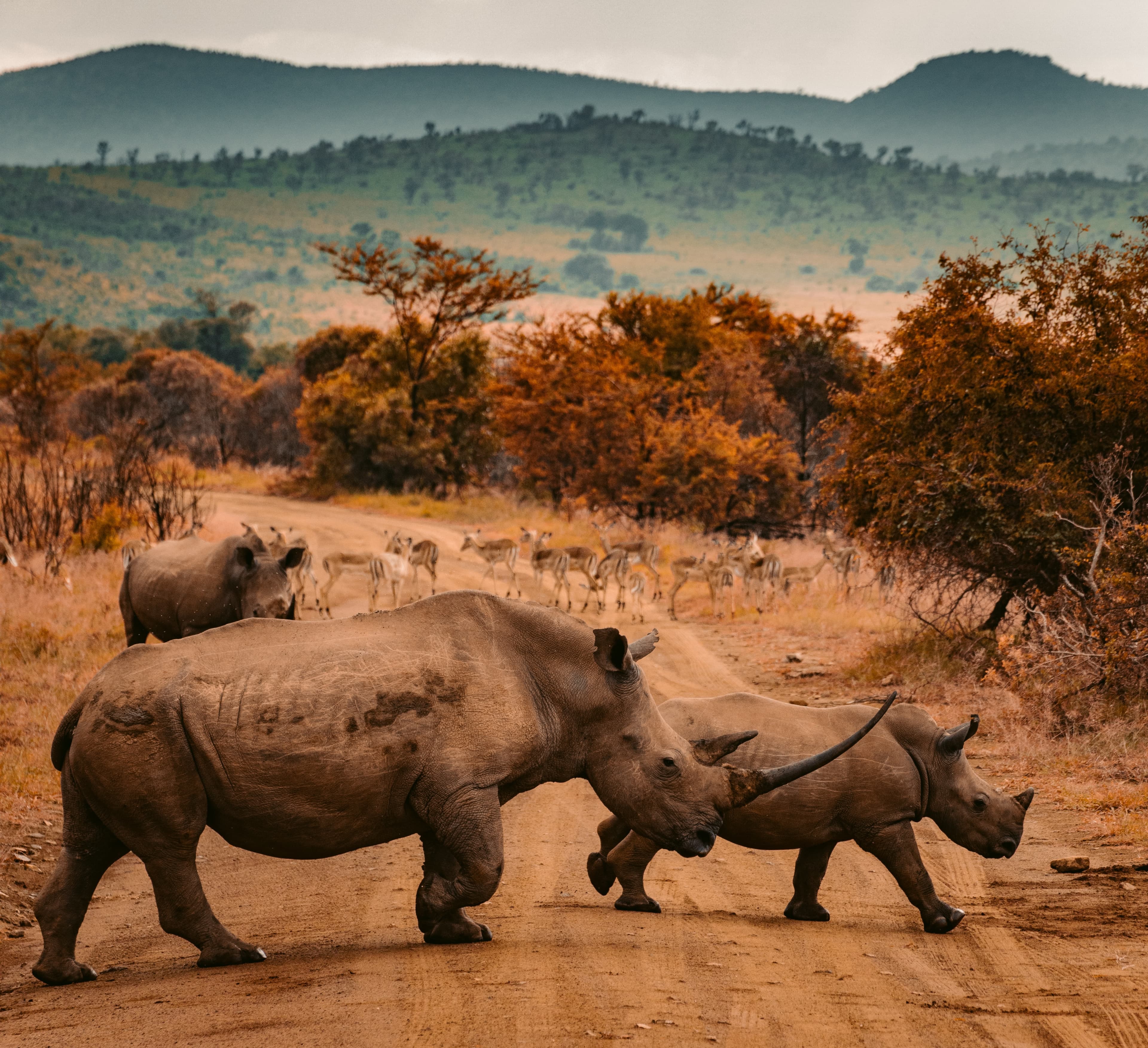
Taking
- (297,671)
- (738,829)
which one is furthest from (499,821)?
(738,829)

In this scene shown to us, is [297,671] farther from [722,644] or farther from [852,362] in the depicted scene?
[852,362]

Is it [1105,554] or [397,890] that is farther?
[1105,554]

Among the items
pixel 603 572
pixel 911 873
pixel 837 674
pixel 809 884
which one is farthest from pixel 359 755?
pixel 603 572

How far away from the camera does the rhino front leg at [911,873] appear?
6.59 m

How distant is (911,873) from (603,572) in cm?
1496

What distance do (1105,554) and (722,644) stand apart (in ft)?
21.5

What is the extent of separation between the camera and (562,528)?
30.9m

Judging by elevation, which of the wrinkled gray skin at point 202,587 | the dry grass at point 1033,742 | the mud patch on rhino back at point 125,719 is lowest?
the dry grass at point 1033,742

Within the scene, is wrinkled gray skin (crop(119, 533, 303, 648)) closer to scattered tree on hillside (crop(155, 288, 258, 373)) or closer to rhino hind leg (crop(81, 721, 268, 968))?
rhino hind leg (crop(81, 721, 268, 968))

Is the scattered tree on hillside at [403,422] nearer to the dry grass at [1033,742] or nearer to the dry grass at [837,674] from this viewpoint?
the dry grass at [837,674]

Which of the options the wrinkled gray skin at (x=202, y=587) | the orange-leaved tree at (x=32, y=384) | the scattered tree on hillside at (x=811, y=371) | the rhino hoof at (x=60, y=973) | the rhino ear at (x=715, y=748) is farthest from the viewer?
the orange-leaved tree at (x=32, y=384)

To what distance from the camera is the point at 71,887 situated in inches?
222

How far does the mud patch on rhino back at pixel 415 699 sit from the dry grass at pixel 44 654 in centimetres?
493

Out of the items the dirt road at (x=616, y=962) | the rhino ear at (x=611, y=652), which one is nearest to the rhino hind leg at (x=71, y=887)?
the dirt road at (x=616, y=962)
